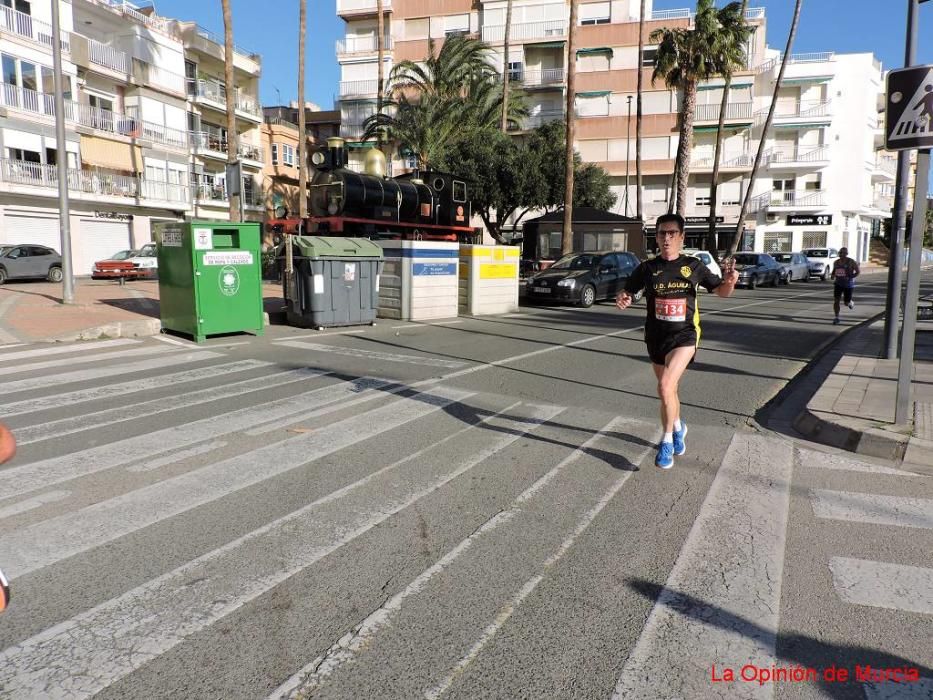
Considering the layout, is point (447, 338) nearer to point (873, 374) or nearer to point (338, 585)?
point (873, 374)

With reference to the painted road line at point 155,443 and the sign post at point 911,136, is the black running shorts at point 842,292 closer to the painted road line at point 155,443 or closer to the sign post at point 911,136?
the sign post at point 911,136

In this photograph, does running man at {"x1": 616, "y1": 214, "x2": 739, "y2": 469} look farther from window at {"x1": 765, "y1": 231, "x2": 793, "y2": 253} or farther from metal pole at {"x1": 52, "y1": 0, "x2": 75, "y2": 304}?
window at {"x1": 765, "y1": 231, "x2": 793, "y2": 253}

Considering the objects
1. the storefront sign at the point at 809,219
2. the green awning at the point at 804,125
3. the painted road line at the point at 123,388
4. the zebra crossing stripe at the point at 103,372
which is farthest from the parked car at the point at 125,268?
the storefront sign at the point at 809,219

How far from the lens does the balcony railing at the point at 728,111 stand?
47.2 m

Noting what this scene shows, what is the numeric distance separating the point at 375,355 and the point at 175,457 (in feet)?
16.3

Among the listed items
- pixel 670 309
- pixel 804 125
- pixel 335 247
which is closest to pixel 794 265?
pixel 804 125

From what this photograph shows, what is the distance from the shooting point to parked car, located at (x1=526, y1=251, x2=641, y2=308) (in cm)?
1862

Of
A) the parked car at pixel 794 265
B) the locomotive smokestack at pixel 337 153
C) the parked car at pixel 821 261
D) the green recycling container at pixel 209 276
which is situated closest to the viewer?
the green recycling container at pixel 209 276

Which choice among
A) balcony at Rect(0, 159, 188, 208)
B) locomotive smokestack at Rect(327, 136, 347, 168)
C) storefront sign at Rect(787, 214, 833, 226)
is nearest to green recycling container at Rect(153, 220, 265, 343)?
locomotive smokestack at Rect(327, 136, 347, 168)

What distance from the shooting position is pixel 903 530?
13.2ft

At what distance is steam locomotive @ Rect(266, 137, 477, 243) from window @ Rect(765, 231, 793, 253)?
38.9 m

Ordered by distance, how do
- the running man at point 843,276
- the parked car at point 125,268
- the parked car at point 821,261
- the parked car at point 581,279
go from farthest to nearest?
the parked car at point 821,261 < the parked car at point 125,268 < the parked car at point 581,279 < the running man at point 843,276

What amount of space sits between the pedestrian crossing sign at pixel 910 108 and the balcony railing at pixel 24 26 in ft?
109

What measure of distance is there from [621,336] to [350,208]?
7910 mm
